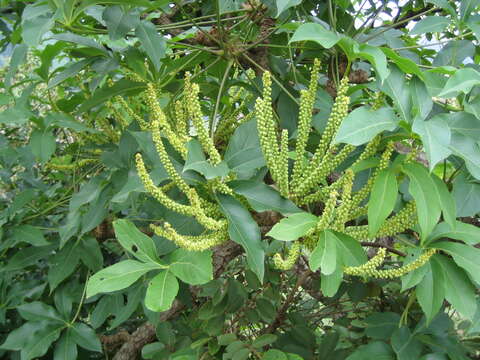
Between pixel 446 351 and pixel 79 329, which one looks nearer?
pixel 446 351

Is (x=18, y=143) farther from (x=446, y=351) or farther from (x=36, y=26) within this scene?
(x=446, y=351)

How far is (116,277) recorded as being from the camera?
0.93 m

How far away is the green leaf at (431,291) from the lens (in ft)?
3.50

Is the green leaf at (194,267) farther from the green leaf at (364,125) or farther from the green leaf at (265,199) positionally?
the green leaf at (364,125)

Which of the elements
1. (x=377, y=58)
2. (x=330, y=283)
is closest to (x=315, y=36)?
(x=377, y=58)

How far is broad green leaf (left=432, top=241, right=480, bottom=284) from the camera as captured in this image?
102 centimetres

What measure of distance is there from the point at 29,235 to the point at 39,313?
251 millimetres

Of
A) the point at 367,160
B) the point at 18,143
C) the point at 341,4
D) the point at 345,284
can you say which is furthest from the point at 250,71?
the point at 18,143

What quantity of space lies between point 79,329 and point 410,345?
1.00 meters

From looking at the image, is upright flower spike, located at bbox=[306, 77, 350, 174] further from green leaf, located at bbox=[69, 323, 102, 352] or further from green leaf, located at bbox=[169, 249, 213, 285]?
green leaf, located at bbox=[69, 323, 102, 352]

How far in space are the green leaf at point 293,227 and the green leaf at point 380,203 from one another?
9cm

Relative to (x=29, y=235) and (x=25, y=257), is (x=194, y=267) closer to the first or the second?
(x=29, y=235)

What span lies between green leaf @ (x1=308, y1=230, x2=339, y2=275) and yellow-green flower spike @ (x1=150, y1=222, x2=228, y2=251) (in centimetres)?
18

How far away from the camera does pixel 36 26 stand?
1.00 meters
